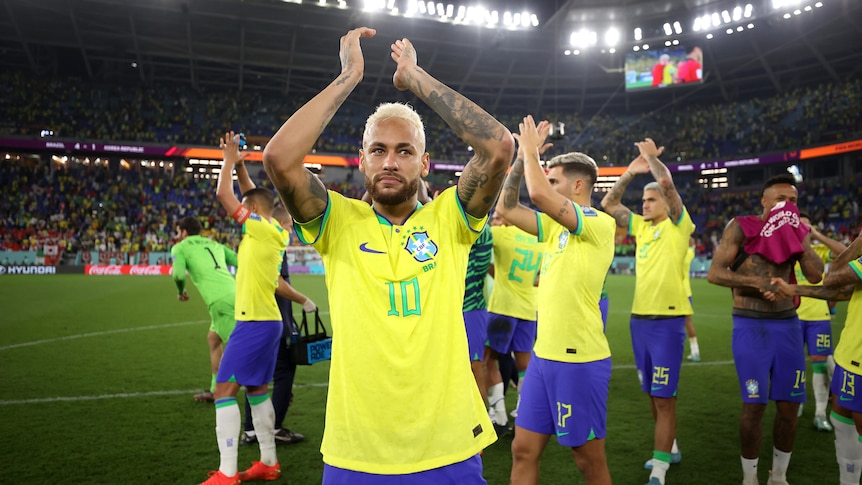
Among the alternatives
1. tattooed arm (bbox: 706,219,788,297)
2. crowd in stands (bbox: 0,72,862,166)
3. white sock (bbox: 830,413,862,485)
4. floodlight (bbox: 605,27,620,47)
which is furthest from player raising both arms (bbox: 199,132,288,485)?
floodlight (bbox: 605,27,620,47)

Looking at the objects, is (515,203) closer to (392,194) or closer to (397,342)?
(392,194)

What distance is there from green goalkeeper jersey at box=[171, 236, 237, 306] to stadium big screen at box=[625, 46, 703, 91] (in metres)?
40.4

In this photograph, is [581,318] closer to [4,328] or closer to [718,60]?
[4,328]

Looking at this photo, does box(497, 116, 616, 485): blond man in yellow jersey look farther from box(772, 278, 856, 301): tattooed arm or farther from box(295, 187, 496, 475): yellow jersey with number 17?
box(772, 278, 856, 301): tattooed arm

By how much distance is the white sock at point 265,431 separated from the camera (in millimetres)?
4988

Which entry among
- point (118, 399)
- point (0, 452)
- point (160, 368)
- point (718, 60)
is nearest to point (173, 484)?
point (0, 452)

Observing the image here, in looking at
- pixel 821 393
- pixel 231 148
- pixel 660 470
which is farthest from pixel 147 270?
pixel 821 393

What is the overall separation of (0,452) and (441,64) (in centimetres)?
4039

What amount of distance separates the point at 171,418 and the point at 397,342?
558 centimetres

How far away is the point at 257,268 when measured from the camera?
5285 millimetres

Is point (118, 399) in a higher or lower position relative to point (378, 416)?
lower

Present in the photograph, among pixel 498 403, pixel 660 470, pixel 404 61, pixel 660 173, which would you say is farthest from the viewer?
pixel 498 403

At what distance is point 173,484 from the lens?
4.77 metres

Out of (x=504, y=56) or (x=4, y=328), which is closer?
(x=4, y=328)
